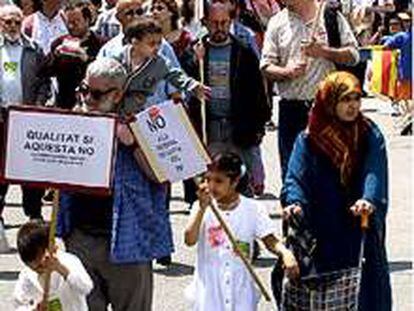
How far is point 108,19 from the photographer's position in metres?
13.7

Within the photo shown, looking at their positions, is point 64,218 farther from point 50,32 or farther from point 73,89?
point 50,32

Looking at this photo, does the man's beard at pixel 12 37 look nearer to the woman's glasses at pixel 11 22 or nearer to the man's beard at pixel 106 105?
the woman's glasses at pixel 11 22

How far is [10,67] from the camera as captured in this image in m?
10.5

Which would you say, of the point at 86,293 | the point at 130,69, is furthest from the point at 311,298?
the point at 130,69

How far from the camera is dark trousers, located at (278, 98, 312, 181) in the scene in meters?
9.20

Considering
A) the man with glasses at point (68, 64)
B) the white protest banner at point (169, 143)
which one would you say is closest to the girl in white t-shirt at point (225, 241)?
the white protest banner at point (169, 143)

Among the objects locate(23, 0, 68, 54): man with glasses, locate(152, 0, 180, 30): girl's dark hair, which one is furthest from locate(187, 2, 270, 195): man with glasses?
locate(23, 0, 68, 54): man with glasses

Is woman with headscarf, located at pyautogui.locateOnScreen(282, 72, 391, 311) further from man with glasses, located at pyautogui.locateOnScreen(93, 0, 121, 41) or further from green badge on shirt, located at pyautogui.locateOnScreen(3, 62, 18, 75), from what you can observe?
man with glasses, located at pyautogui.locateOnScreen(93, 0, 121, 41)

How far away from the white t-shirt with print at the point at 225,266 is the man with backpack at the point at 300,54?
7.10 feet

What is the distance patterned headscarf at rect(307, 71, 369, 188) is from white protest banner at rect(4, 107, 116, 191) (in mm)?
1064

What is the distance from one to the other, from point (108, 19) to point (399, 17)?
20.9 feet

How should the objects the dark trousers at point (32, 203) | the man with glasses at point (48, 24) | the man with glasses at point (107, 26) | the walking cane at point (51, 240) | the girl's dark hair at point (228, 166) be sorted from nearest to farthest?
1. the walking cane at point (51, 240)
2. the girl's dark hair at point (228, 166)
3. the dark trousers at point (32, 203)
4. the man with glasses at point (48, 24)
5. the man with glasses at point (107, 26)

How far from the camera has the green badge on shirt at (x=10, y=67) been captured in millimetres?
10500

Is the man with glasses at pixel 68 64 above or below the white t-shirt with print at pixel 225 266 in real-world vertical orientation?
above
